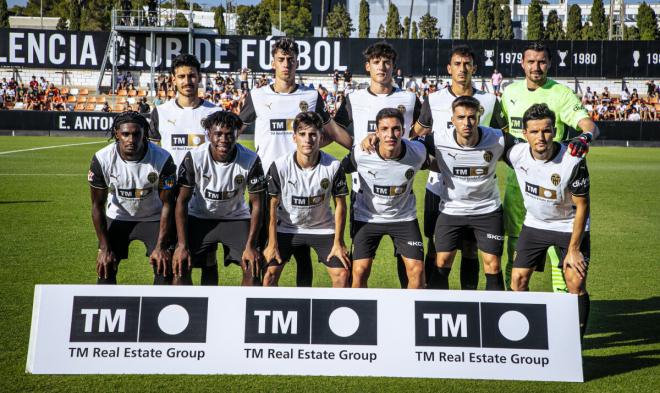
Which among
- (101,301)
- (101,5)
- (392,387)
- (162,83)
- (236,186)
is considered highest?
(101,5)

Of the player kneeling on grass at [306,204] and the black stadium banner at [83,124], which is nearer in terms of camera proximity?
the player kneeling on grass at [306,204]

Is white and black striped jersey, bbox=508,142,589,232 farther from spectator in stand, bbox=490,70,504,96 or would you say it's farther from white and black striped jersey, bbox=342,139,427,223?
spectator in stand, bbox=490,70,504,96

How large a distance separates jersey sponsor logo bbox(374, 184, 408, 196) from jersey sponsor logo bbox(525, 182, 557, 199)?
1039 millimetres

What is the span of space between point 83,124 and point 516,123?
32.3 meters

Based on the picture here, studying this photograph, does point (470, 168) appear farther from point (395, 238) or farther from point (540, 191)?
point (395, 238)

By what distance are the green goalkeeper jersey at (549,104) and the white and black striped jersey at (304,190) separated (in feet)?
6.17

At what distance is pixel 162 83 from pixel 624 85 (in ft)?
88.8

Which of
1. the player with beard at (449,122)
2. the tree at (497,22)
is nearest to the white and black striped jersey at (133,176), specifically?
the player with beard at (449,122)

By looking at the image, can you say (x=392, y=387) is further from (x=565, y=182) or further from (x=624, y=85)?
(x=624, y=85)

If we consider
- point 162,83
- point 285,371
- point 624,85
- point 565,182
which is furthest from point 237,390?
point 624,85

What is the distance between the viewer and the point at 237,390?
16.1ft

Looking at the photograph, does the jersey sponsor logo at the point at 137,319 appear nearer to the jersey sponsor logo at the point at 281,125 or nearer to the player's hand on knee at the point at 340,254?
the player's hand on knee at the point at 340,254

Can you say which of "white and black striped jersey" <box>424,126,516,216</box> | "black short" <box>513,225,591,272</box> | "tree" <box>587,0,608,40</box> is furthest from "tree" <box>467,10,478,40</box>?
"black short" <box>513,225,591,272</box>

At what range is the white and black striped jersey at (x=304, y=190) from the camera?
6305 mm
